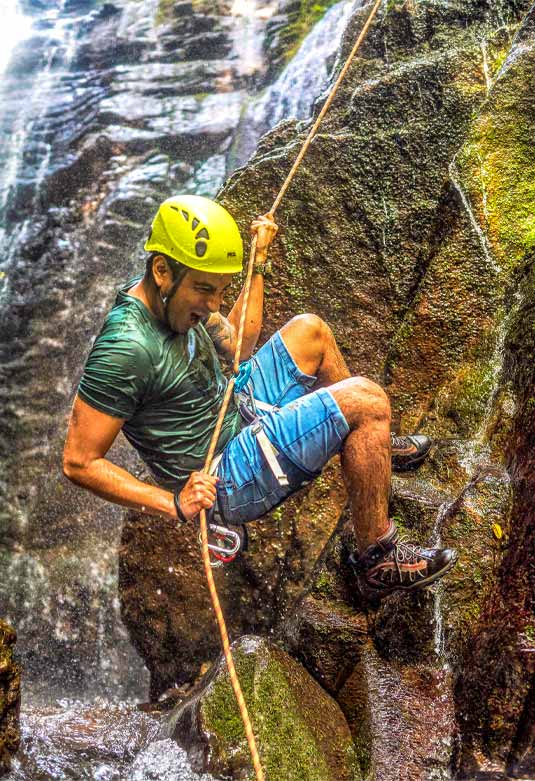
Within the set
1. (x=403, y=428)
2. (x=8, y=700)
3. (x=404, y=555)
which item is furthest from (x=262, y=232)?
(x=8, y=700)

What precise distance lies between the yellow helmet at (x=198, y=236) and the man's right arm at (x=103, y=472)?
79 cm

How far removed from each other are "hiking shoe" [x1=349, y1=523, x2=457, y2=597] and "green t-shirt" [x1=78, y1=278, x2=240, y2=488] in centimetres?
94

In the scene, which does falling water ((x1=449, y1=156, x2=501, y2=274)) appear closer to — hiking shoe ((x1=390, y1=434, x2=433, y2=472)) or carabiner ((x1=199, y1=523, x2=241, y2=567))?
hiking shoe ((x1=390, y1=434, x2=433, y2=472))

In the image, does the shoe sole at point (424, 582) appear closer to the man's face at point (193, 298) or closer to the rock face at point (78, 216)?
the man's face at point (193, 298)

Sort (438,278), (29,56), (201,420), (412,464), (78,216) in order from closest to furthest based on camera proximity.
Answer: (201,420), (412,464), (438,278), (78,216), (29,56)

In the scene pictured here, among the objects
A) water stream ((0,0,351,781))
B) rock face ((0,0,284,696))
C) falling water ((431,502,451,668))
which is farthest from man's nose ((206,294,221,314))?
rock face ((0,0,284,696))

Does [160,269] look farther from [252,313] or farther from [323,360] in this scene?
[323,360]

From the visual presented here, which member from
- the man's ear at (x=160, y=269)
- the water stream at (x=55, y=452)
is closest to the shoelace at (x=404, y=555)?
the water stream at (x=55, y=452)

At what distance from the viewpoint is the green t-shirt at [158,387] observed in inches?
127

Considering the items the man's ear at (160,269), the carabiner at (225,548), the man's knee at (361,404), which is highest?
the man's ear at (160,269)

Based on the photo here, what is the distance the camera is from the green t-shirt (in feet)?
10.6

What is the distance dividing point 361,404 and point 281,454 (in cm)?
46

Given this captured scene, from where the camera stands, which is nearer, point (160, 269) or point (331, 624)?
point (160, 269)

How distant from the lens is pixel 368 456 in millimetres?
3541
